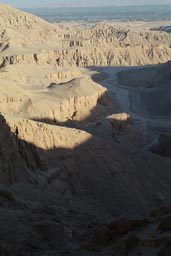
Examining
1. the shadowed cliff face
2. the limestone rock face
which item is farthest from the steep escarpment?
the shadowed cliff face

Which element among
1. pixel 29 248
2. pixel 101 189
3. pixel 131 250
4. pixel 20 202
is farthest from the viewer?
pixel 101 189

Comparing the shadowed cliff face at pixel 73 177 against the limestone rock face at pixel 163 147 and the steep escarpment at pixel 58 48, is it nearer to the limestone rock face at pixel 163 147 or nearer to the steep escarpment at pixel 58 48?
the limestone rock face at pixel 163 147

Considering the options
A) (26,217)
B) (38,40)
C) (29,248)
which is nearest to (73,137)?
(26,217)

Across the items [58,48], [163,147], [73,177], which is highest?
Answer: [73,177]

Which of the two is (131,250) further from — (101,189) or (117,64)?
(117,64)

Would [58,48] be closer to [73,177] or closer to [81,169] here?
[81,169]

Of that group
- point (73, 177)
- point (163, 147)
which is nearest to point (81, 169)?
point (73, 177)

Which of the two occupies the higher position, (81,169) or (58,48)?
(81,169)

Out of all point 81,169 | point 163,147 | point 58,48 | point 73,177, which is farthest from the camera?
point 58,48
